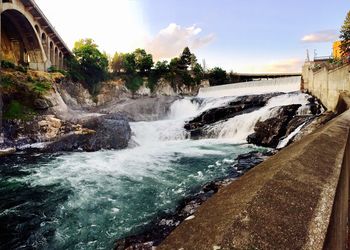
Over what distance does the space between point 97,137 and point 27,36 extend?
1866 cm

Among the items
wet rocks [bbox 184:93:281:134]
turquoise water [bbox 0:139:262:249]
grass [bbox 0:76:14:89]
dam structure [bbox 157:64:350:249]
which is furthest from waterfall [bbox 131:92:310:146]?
dam structure [bbox 157:64:350:249]

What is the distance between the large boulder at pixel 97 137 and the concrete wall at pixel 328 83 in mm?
12014

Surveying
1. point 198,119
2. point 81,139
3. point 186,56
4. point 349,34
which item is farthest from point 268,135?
point 186,56

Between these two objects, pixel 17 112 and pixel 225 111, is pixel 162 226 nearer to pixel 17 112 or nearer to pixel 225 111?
pixel 17 112

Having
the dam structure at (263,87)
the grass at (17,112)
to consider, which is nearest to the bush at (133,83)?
the dam structure at (263,87)

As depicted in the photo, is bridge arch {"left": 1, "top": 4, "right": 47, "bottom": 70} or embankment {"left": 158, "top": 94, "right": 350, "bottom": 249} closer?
embankment {"left": 158, "top": 94, "right": 350, "bottom": 249}

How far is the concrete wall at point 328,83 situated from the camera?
41.3ft

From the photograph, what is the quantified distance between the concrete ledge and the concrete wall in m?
12.4

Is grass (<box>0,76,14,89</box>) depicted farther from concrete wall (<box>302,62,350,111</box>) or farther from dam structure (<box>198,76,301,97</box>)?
dam structure (<box>198,76,301,97</box>)

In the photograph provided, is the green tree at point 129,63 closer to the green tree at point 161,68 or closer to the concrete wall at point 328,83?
the green tree at point 161,68

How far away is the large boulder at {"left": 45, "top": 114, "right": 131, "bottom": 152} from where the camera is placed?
13844mm

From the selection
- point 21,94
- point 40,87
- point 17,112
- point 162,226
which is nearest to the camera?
point 162,226

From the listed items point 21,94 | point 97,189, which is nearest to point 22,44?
point 21,94

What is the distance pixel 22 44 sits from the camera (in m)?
27.3
